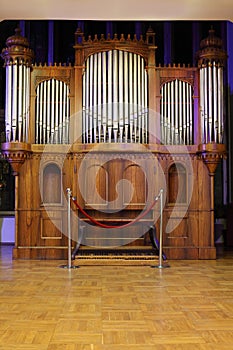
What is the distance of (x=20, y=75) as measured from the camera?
330 inches

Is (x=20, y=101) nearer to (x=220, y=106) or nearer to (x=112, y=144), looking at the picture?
(x=112, y=144)

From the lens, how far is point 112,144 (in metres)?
8.34

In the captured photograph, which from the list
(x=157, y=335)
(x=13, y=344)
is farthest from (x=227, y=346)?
(x=13, y=344)

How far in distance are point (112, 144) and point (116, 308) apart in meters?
4.16

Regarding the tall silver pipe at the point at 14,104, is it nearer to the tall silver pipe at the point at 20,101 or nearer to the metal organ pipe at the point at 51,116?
the tall silver pipe at the point at 20,101

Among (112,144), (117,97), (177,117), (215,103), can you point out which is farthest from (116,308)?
(215,103)

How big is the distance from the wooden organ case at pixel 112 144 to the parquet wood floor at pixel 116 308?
1.26m

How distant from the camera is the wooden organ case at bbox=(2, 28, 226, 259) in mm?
8367

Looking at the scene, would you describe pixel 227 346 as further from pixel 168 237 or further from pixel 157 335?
pixel 168 237

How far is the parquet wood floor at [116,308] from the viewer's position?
3484 millimetres

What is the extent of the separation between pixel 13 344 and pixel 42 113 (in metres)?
5.59

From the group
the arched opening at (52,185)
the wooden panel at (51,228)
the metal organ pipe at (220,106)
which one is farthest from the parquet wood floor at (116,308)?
the metal organ pipe at (220,106)

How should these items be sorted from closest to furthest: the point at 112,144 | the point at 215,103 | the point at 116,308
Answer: the point at 116,308, the point at 112,144, the point at 215,103

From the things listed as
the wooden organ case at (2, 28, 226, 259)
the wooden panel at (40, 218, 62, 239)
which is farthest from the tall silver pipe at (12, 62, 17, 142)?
the wooden panel at (40, 218, 62, 239)
